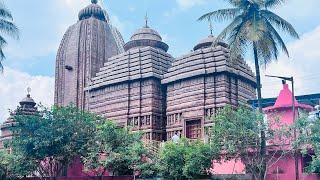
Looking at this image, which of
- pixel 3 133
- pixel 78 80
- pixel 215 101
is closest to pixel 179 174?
pixel 215 101

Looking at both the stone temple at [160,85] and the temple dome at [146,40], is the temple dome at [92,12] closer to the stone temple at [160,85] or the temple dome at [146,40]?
the stone temple at [160,85]

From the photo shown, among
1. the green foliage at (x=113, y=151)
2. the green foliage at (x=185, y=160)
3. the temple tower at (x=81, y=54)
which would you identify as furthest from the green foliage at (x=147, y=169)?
the temple tower at (x=81, y=54)

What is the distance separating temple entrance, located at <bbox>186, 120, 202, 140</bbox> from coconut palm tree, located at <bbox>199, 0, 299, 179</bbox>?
12.0 m

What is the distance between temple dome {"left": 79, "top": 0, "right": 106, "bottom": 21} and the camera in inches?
2062

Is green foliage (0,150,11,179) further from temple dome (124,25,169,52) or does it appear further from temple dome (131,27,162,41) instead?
temple dome (131,27,162,41)

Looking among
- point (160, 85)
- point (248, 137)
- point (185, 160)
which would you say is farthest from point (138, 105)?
point (248, 137)

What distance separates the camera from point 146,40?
41688 mm

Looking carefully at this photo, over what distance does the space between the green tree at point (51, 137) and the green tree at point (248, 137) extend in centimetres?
885

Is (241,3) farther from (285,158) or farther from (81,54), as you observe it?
(81,54)

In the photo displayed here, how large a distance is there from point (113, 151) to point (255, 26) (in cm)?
1118

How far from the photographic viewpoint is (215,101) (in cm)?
3341

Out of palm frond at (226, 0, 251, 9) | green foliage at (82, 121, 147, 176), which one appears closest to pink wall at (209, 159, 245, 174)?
green foliage at (82, 121, 147, 176)

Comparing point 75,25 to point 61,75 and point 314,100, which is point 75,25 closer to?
point 61,75

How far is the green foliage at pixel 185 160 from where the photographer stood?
21875 millimetres
